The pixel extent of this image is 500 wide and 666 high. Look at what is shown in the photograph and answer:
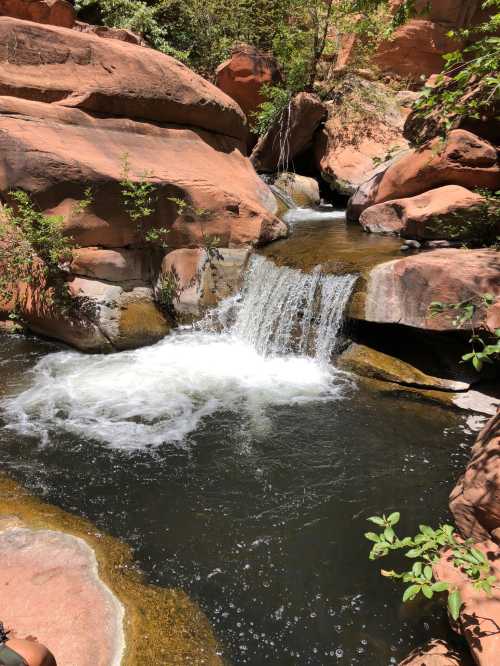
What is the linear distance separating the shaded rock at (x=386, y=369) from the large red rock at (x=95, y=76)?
5.56m

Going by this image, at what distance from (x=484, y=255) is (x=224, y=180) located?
4.82 m

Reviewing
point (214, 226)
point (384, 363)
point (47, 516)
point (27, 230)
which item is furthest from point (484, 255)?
point (27, 230)

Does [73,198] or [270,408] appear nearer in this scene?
[270,408]

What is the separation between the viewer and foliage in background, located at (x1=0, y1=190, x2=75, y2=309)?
6.45 metres

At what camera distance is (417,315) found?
18.4 ft

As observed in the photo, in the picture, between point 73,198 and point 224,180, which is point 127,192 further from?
point 224,180

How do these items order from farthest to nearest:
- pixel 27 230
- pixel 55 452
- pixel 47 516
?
1. pixel 27 230
2. pixel 55 452
3. pixel 47 516

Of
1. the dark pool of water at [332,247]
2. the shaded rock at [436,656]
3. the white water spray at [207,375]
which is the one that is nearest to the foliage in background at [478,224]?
the dark pool of water at [332,247]

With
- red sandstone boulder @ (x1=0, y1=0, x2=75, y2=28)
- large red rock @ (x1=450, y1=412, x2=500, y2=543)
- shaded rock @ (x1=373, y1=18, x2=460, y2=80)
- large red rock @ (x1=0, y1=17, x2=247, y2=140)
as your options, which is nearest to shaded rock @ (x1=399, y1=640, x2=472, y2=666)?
large red rock @ (x1=450, y1=412, x2=500, y2=543)

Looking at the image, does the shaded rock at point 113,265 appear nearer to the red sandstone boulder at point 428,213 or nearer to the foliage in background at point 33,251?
the foliage in background at point 33,251

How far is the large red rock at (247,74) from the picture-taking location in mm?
12633

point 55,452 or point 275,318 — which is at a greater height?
point 275,318

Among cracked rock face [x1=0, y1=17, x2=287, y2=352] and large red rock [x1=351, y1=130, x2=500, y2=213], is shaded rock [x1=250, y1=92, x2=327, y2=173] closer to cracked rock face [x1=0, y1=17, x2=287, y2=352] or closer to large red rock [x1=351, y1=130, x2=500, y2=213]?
cracked rock face [x1=0, y1=17, x2=287, y2=352]

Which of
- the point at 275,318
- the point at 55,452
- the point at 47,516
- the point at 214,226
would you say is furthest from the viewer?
the point at 214,226
